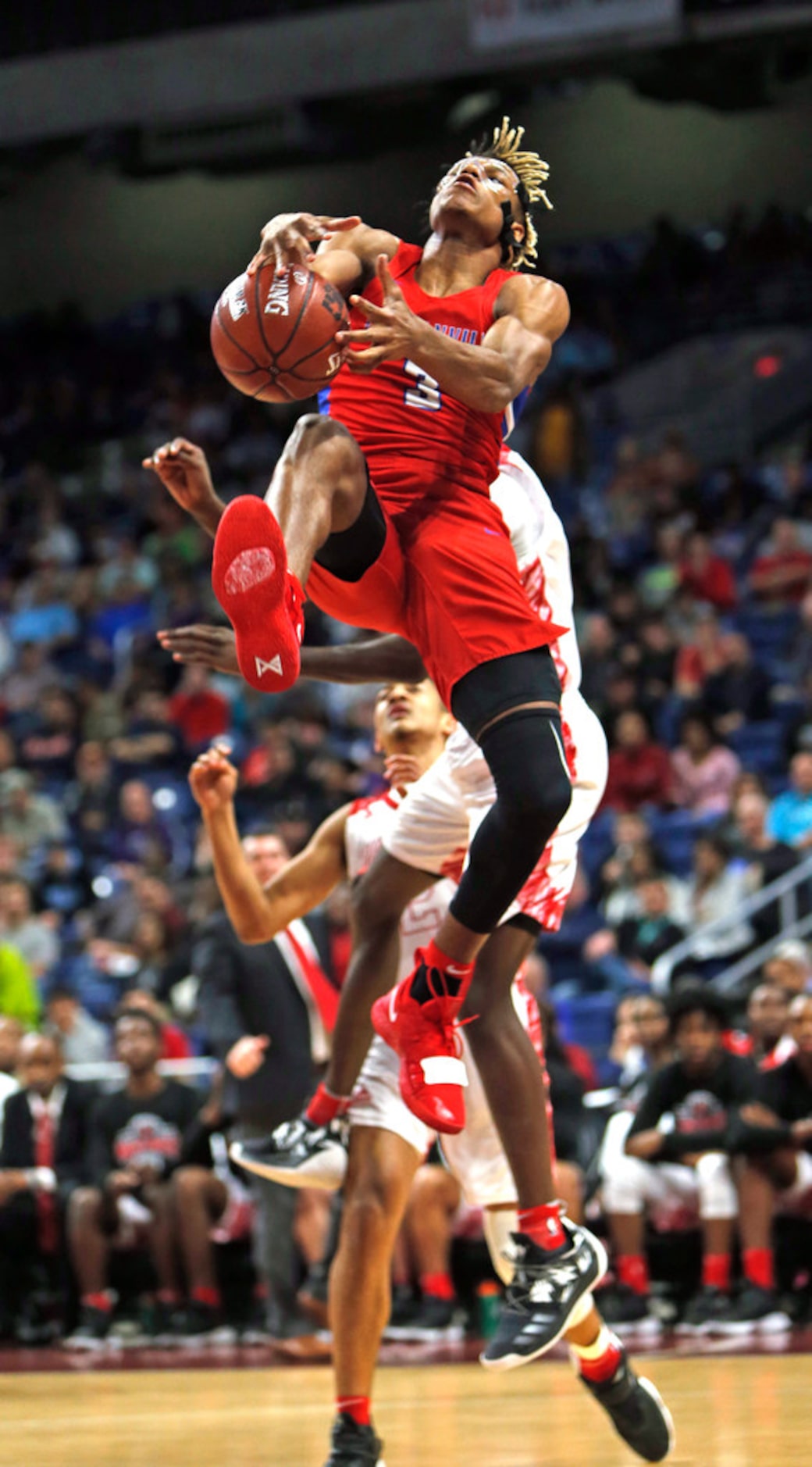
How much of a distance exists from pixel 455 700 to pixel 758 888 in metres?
6.37

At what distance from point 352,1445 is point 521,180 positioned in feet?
9.68

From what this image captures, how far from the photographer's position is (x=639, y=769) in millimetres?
11922

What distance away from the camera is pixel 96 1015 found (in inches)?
460

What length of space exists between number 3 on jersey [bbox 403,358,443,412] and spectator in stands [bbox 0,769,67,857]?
32.0ft

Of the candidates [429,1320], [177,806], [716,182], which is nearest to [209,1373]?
[429,1320]

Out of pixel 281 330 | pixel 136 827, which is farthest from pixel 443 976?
pixel 136 827

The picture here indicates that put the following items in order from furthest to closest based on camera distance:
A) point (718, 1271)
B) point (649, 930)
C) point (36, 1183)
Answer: point (649, 930) → point (36, 1183) → point (718, 1271)

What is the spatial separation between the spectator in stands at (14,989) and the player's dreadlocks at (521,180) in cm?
701

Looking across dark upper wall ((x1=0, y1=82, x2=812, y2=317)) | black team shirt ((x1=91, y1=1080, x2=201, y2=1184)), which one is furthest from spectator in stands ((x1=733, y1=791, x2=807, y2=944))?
dark upper wall ((x1=0, y1=82, x2=812, y2=317))

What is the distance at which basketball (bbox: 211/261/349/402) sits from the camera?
3.89 metres

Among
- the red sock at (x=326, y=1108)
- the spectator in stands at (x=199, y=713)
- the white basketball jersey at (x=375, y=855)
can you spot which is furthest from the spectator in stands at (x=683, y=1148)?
the spectator in stands at (x=199, y=713)

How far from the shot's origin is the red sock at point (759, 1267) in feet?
26.5

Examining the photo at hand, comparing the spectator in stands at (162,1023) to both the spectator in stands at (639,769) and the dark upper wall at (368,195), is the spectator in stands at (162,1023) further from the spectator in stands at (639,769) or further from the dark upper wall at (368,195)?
the dark upper wall at (368,195)

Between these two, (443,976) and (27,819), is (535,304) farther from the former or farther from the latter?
(27,819)
